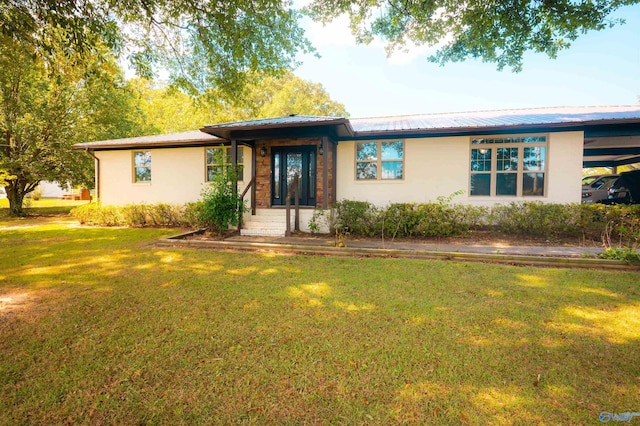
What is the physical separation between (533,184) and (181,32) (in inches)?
445

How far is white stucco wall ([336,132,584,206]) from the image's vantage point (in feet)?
28.1

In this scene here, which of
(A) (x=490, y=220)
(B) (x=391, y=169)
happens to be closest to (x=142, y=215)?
(B) (x=391, y=169)

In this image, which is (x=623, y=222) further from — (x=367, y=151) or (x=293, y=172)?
(x=293, y=172)

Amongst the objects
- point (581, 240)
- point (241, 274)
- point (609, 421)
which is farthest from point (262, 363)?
point (581, 240)

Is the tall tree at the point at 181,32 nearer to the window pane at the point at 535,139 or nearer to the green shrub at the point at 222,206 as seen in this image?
the green shrub at the point at 222,206

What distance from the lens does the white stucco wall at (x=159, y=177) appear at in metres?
11.6

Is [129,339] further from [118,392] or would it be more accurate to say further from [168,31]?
[168,31]

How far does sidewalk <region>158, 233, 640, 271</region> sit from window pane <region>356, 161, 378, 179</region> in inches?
122

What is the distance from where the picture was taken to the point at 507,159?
360 inches

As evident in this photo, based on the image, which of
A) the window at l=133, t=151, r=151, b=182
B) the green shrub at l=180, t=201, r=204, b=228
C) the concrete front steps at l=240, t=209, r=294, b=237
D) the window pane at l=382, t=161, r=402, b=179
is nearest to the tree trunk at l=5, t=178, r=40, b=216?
the window at l=133, t=151, r=151, b=182

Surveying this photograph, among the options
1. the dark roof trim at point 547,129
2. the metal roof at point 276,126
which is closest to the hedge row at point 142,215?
the metal roof at point 276,126

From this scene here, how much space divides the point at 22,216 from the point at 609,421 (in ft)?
66.6

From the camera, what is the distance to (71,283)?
14.1ft

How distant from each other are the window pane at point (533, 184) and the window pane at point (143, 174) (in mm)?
14202
